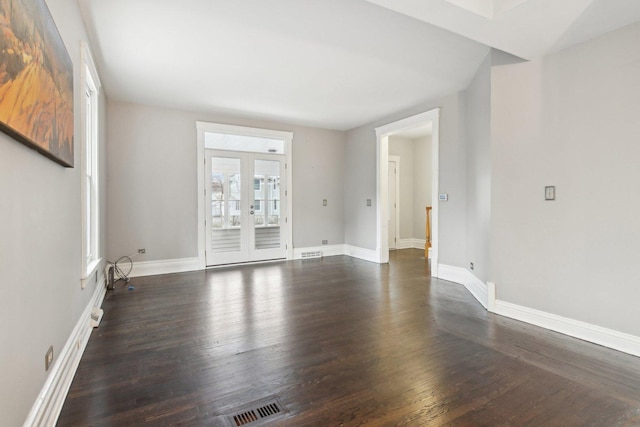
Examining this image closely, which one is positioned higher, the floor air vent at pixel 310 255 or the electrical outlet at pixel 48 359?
the electrical outlet at pixel 48 359

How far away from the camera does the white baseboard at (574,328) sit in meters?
2.50

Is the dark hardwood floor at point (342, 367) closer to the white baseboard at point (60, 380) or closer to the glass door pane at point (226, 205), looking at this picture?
the white baseboard at point (60, 380)

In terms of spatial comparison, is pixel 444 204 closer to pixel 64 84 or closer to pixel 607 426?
pixel 607 426

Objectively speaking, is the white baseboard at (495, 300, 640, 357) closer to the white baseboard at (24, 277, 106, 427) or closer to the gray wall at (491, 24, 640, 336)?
the gray wall at (491, 24, 640, 336)

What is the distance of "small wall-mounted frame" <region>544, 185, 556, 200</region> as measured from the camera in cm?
294

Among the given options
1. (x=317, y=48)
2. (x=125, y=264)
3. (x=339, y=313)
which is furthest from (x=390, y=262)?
(x=125, y=264)

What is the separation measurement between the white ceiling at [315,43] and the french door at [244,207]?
1.31 meters

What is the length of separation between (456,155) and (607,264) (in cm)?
242

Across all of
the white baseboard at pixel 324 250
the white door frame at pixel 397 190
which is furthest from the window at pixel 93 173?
the white door frame at pixel 397 190

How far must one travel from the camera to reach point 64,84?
6.51 feet

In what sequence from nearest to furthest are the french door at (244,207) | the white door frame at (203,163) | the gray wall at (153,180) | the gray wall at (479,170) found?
the gray wall at (479,170)
the gray wall at (153,180)
the white door frame at (203,163)
the french door at (244,207)

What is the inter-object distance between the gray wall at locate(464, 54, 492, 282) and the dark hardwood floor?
679 mm

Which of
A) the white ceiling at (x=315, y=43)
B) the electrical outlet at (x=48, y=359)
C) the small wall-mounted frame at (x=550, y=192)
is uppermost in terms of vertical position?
the white ceiling at (x=315, y=43)

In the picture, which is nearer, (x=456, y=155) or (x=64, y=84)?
(x=64, y=84)
